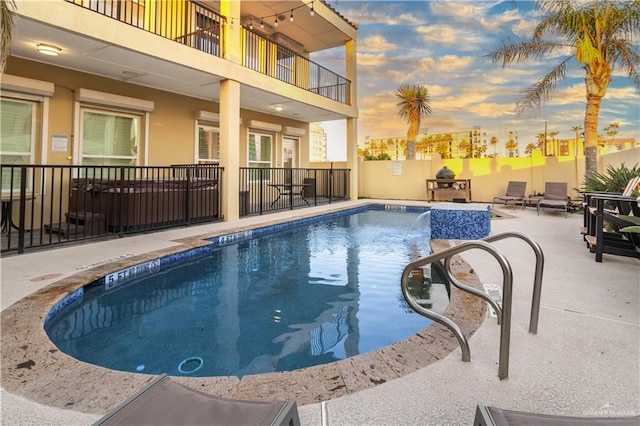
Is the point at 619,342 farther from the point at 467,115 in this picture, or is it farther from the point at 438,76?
the point at 467,115

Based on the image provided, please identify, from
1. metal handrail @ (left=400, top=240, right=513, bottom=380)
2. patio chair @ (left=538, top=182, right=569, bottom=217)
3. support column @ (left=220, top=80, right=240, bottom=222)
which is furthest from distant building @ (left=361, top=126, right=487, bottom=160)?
metal handrail @ (left=400, top=240, right=513, bottom=380)

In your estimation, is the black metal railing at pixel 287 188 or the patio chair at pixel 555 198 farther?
the black metal railing at pixel 287 188

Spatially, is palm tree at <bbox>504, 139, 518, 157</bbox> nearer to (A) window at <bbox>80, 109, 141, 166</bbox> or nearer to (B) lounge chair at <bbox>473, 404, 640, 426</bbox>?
(A) window at <bbox>80, 109, 141, 166</bbox>

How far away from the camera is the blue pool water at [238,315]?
2.38 meters

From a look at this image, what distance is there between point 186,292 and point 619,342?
374cm

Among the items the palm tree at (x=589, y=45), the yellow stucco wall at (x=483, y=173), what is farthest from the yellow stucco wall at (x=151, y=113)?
the palm tree at (x=589, y=45)

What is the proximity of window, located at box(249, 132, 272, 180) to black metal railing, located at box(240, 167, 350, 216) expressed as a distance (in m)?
0.31

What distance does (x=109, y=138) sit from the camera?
7.57 meters

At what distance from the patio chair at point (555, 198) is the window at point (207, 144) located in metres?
9.54

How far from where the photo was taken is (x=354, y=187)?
43.9ft

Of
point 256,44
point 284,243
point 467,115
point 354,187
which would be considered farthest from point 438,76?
point 284,243

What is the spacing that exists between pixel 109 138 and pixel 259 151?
Answer: 5.05 m

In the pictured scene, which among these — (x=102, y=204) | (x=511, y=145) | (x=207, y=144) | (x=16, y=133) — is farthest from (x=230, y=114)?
(x=511, y=145)

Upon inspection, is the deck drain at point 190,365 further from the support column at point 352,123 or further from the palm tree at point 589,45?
the support column at point 352,123
